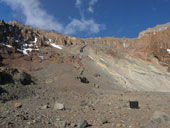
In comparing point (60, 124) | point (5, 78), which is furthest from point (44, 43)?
point (60, 124)

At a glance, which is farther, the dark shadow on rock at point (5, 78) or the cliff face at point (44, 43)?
the cliff face at point (44, 43)

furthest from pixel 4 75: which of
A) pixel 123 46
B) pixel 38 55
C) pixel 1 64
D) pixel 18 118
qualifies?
pixel 123 46

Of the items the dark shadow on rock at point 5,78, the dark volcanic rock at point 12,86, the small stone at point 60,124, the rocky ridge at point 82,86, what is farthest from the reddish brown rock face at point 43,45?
the small stone at point 60,124

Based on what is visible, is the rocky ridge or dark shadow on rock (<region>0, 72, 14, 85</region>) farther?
dark shadow on rock (<region>0, 72, 14, 85</region>)

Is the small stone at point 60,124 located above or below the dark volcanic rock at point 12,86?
below

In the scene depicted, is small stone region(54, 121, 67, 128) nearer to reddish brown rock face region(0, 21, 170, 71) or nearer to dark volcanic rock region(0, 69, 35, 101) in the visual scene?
dark volcanic rock region(0, 69, 35, 101)

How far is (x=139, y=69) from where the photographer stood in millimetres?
34281

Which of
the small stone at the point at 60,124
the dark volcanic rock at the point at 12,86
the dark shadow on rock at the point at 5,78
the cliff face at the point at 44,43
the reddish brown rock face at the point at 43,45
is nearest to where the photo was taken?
the small stone at the point at 60,124

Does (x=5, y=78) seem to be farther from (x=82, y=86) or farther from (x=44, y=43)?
(x=44, y=43)

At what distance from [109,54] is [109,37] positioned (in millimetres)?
46417

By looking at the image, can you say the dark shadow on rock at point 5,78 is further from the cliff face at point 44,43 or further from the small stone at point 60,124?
the cliff face at point 44,43

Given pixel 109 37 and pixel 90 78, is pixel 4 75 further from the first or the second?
pixel 109 37

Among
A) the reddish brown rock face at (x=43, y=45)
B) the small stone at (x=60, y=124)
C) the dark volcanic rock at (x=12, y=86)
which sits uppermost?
the reddish brown rock face at (x=43, y=45)

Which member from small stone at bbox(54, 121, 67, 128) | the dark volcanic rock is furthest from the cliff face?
small stone at bbox(54, 121, 67, 128)
